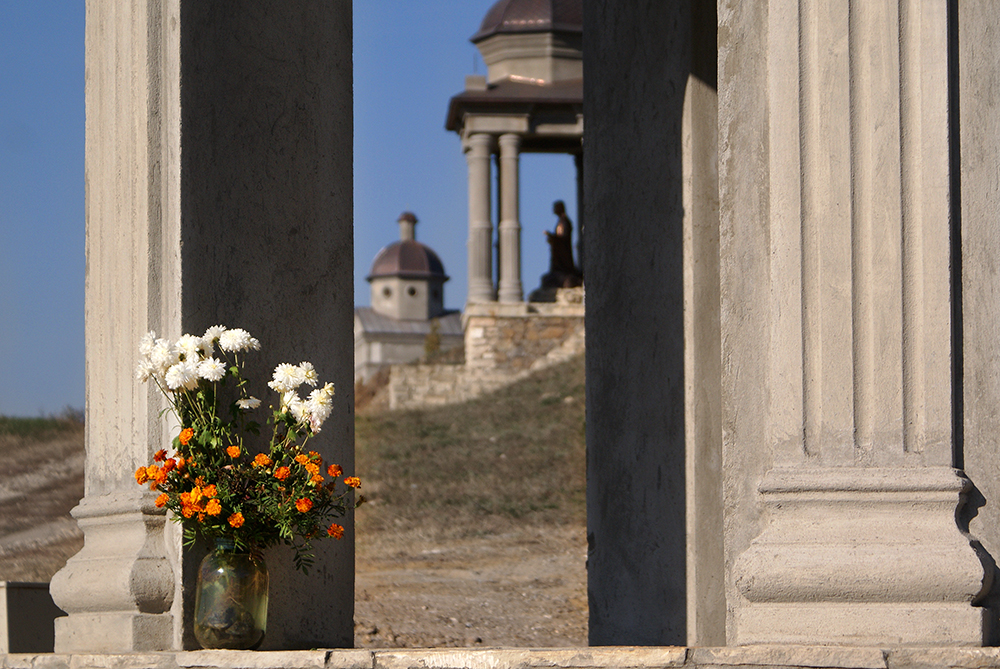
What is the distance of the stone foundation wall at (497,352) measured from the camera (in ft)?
100

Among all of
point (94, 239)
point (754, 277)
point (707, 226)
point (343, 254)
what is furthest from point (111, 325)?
point (707, 226)

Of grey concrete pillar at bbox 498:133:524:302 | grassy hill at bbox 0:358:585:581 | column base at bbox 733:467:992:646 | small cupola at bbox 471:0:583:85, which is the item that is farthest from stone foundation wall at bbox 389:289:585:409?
column base at bbox 733:467:992:646

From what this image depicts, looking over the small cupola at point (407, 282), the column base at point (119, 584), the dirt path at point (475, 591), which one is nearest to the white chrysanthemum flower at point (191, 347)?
the column base at point (119, 584)

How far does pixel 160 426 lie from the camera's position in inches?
193

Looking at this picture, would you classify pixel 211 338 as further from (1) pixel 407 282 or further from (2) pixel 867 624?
(1) pixel 407 282

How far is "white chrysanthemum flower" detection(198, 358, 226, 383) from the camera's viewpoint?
4.57 m

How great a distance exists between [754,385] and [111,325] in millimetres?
2463

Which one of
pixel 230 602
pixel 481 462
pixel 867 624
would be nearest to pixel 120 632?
pixel 230 602

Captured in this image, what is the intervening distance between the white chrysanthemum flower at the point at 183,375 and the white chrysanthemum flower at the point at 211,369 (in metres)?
0.02

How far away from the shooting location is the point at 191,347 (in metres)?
4.61

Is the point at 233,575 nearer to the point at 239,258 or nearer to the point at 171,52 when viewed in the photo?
the point at 239,258

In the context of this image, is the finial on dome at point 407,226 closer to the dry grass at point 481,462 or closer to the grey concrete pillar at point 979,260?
the dry grass at point 481,462

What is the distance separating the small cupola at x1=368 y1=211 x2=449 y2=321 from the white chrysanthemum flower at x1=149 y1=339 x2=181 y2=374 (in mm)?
64620

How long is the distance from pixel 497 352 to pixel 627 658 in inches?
1097
